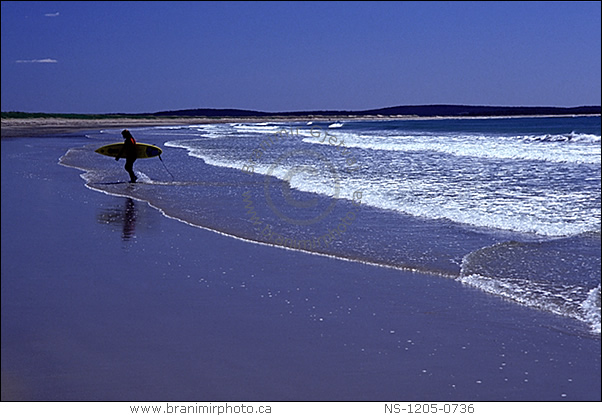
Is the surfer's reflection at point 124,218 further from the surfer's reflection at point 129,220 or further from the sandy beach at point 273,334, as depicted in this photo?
the sandy beach at point 273,334

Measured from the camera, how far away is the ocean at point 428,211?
6887 millimetres

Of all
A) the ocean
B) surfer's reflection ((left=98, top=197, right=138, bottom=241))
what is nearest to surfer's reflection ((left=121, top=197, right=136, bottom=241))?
surfer's reflection ((left=98, top=197, right=138, bottom=241))

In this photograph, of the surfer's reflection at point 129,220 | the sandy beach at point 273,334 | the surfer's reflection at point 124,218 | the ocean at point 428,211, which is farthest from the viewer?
the surfer's reflection at point 124,218

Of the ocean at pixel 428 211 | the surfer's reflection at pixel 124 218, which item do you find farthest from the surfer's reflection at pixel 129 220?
the ocean at pixel 428 211

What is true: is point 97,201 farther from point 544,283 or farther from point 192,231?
point 544,283

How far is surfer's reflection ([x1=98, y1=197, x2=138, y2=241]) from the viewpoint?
9291 millimetres

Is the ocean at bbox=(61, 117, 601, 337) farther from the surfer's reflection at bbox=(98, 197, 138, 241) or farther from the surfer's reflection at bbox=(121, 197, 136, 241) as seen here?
the surfer's reflection at bbox=(98, 197, 138, 241)

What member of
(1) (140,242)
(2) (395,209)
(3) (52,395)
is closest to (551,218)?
(2) (395,209)

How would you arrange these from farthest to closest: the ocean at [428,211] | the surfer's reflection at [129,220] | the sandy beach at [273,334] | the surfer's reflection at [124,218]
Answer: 1. the surfer's reflection at [124,218]
2. the surfer's reflection at [129,220]
3. the ocean at [428,211]
4. the sandy beach at [273,334]

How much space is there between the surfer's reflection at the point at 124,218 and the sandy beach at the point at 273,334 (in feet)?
3.71

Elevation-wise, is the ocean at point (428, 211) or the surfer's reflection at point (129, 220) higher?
the ocean at point (428, 211)

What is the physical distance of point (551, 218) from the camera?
9.49 meters

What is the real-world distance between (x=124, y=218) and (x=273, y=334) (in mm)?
5901

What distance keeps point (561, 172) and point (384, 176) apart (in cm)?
389
